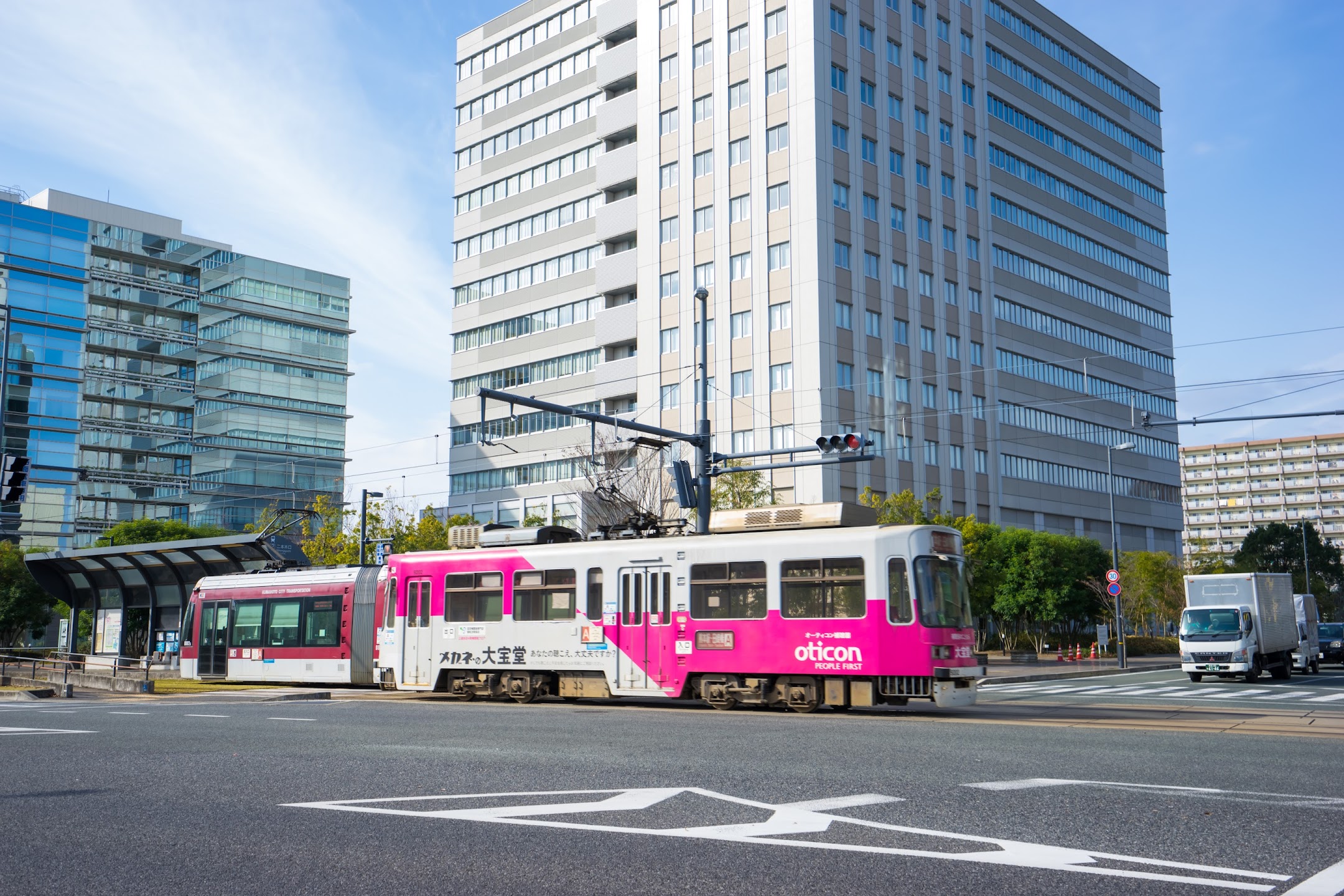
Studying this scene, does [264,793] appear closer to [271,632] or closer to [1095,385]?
[271,632]

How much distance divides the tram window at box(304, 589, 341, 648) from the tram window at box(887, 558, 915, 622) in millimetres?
14767

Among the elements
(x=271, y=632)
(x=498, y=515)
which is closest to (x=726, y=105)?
(x=498, y=515)

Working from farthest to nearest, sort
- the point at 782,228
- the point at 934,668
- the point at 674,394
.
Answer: the point at 674,394, the point at 782,228, the point at 934,668

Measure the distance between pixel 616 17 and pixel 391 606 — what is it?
2153 inches

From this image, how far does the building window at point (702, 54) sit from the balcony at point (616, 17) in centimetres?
740

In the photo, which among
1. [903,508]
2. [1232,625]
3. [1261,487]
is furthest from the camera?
[1261,487]

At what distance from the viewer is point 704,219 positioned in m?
62.3

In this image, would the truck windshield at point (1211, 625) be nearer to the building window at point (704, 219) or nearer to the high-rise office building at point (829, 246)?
the high-rise office building at point (829, 246)

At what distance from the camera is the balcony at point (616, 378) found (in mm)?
65438

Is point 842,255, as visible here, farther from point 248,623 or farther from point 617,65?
point 248,623

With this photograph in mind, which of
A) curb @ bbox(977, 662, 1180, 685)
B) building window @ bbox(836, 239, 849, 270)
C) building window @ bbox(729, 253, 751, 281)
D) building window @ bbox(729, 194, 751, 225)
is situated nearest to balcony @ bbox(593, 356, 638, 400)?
building window @ bbox(729, 253, 751, 281)

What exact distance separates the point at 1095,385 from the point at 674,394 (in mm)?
33450

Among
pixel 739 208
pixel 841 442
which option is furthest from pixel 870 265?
pixel 841 442

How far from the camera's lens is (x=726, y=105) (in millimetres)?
61500
